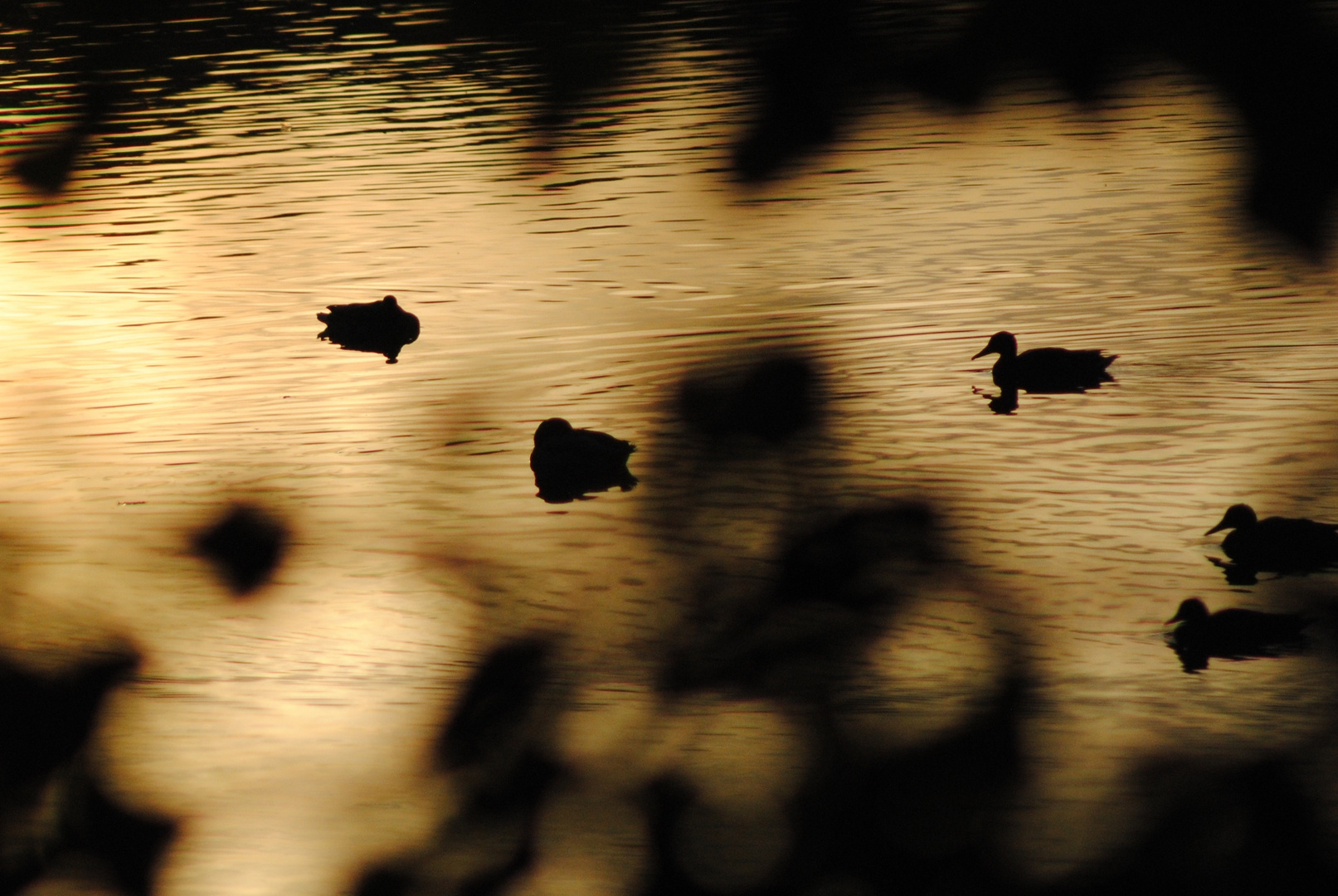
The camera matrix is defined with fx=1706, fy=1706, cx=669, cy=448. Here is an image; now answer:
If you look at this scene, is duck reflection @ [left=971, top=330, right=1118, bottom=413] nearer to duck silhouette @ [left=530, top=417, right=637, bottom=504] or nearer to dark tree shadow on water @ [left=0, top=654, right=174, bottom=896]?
duck silhouette @ [left=530, top=417, right=637, bottom=504]

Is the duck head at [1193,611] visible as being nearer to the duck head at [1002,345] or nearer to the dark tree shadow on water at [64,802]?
the duck head at [1002,345]

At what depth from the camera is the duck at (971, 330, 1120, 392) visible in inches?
284

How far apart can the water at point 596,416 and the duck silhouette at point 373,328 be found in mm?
117

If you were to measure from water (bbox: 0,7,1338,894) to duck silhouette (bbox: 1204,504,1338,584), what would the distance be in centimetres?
13

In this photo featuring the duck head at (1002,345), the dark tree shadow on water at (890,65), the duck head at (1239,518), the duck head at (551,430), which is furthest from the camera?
the duck head at (1002,345)

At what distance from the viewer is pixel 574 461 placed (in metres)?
6.13

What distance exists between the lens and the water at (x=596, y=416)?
1180 mm

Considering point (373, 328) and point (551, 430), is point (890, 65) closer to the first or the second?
point (551, 430)

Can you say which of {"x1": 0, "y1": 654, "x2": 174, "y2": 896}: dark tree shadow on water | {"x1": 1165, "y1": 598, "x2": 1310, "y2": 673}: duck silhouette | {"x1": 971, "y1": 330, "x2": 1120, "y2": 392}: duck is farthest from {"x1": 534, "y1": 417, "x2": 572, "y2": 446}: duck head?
{"x1": 0, "y1": 654, "x2": 174, "y2": 896}: dark tree shadow on water

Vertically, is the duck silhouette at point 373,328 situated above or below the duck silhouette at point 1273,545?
below

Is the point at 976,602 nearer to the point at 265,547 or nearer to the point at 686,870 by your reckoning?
the point at 686,870

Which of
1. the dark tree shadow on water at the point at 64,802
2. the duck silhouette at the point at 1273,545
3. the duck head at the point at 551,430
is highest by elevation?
the dark tree shadow on water at the point at 64,802

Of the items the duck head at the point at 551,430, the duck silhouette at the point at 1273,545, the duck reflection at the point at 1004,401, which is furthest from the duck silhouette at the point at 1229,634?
the duck head at the point at 551,430

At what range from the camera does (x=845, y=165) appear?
1118 millimetres
